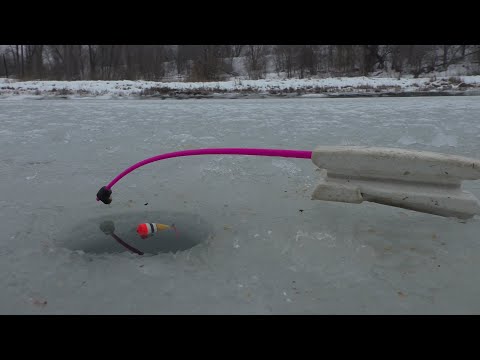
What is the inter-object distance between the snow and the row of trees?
1586 cm

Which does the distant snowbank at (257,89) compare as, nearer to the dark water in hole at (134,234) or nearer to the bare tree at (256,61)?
the dark water in hole at (134,234)

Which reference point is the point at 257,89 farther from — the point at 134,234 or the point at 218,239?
the point at 218,239

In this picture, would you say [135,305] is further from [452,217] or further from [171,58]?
[171,58]

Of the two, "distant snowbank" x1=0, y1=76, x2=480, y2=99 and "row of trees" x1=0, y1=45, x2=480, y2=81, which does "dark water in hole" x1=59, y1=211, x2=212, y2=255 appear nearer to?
"distant snowbank" x1=0, y1=76, x2=480, y2=99

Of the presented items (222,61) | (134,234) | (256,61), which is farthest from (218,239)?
(256,61)

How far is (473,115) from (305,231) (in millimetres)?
4860

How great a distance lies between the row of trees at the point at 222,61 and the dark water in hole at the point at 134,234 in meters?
17.1

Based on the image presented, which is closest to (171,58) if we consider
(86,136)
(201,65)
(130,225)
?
(201,65)

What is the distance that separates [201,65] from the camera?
19828mm

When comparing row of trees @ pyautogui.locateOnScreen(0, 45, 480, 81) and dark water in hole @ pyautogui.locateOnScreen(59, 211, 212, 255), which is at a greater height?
row of trees @ pyautogui.locateOnScreen(0, 45, 480, 81)

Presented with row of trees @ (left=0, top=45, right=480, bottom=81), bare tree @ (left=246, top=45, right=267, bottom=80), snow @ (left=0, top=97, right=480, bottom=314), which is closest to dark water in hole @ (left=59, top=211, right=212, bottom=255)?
snow @ (left=0, top=97, right=480, bottom=314)

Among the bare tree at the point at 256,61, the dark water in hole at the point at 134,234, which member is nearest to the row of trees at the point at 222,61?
the bare tree at the point at 256,61

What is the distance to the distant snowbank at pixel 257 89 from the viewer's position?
10.8m

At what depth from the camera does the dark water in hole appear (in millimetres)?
2426
